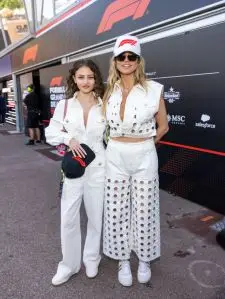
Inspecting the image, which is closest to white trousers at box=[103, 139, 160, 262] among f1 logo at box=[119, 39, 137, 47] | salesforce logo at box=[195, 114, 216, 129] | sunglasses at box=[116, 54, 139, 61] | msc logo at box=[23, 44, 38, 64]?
sunglasses at box=[116, 54, 139, 61]

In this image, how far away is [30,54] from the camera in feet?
33.8

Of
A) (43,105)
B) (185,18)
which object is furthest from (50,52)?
(185,18)

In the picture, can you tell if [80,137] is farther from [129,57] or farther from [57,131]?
[129,57]

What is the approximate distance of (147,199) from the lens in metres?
2.30

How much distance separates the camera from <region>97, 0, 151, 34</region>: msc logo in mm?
4727

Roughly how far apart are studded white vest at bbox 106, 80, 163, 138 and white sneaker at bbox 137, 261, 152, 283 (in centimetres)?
108

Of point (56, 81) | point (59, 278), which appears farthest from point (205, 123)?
point (56, 81)

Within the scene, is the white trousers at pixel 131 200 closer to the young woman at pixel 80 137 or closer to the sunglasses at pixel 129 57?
the young woman at pixel 80 137

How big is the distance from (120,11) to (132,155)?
3.90m

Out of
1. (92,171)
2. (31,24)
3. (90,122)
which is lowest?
(92,171)

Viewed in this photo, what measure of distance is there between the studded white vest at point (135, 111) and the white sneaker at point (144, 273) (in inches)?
42.4

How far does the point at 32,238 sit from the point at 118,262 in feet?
3.53

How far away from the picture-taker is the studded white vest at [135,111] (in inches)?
85.6

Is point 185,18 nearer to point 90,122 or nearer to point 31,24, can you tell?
point 90,122
